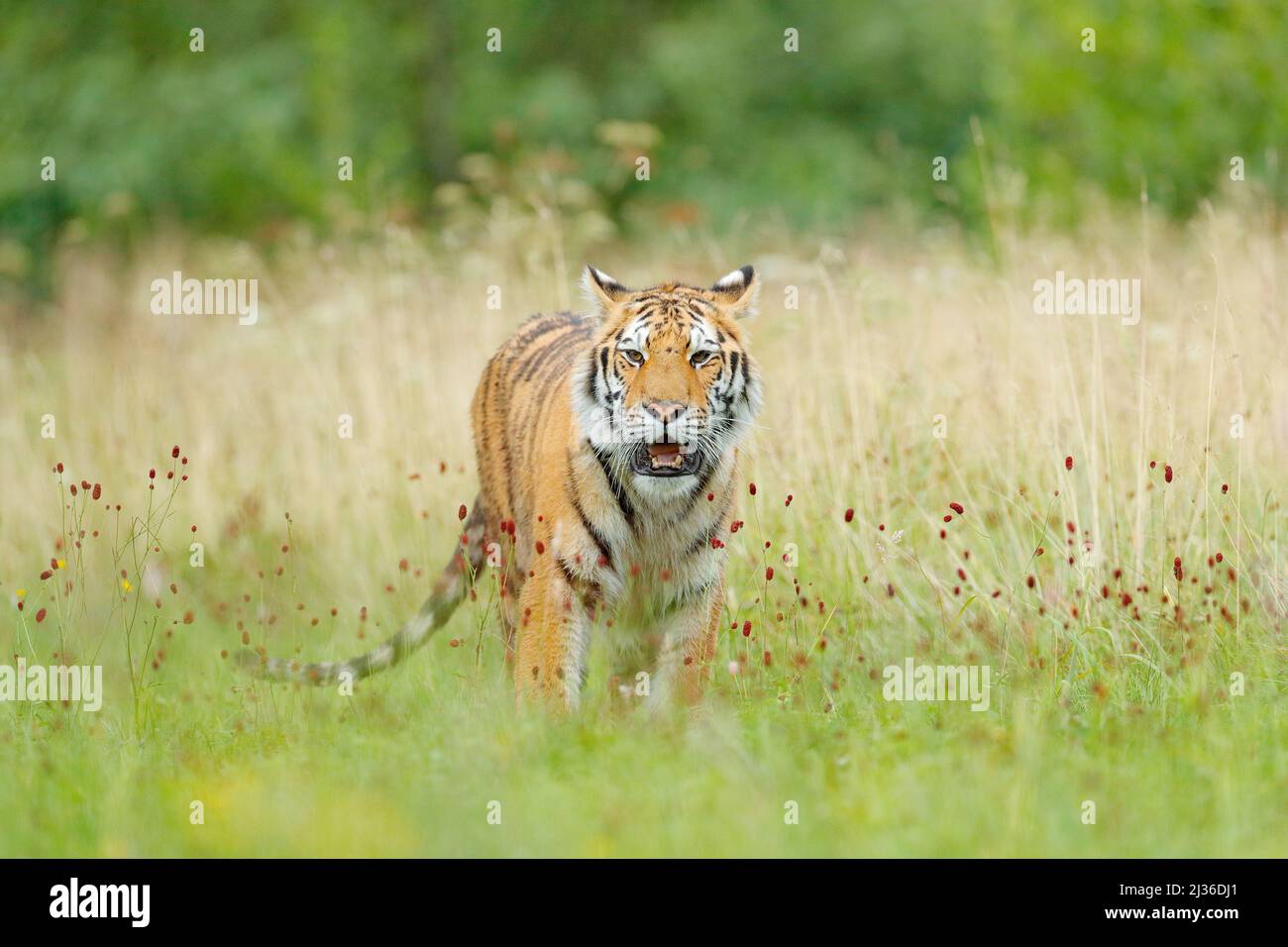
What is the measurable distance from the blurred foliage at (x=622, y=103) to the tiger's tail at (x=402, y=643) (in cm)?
715

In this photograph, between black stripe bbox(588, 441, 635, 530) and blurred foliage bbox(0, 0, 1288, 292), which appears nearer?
black stripe bbox(588, 441, 635, 530)

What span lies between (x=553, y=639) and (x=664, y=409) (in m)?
0.94

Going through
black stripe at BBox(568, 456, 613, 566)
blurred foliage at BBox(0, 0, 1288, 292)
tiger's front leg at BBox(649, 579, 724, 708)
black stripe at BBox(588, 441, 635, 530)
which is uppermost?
blurred foliage at BBox(0, 0, 1288, 292)

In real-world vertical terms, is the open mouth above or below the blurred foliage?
below

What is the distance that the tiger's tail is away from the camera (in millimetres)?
5680

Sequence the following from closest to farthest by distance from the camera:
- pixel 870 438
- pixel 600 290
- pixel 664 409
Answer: pixel 664 409, pixel 600 290, pixel 870 438

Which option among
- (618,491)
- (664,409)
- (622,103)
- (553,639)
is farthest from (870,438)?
(622,103)

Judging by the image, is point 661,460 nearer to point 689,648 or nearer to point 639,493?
point 639,493

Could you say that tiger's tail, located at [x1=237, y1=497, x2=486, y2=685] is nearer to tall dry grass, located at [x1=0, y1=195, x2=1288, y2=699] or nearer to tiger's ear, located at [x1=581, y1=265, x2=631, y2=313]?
tall dry grass, located at [x1=0, y1=195, x2=1288, y2=699]

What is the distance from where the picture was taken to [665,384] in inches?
Answer: 204

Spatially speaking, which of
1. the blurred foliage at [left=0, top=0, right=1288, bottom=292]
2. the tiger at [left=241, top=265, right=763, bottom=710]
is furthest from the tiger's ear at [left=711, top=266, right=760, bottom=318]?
the blurred foliage at [left=0, top=0, right=1288, bottom=292]

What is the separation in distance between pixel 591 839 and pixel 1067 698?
1.94 meters

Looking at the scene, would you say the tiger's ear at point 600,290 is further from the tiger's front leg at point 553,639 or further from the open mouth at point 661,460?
the tiger's front leg at point 553,639

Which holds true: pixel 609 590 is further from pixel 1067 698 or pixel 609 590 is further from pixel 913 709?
pixel 1067 698
